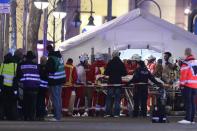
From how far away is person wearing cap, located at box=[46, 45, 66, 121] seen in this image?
23.4 metres

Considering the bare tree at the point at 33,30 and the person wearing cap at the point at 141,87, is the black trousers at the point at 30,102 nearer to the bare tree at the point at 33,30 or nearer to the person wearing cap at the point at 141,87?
the person wearing cap at the point at 141,87

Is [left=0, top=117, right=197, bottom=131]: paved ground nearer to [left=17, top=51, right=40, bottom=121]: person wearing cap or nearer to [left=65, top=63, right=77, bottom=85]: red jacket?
[left=17, top=51, right=40, bottom=121]: person wearing cap

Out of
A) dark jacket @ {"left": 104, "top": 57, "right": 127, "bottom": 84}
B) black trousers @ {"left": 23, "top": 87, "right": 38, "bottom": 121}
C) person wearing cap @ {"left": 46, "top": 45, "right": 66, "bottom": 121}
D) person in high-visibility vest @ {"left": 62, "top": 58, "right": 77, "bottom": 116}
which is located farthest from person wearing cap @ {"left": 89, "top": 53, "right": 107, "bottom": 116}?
black trousers @ {"left": 23, "top": 87, "right": 38, "bottom": 121}

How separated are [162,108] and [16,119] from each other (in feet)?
13.4

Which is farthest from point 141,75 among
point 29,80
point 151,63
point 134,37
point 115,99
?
point 29,80

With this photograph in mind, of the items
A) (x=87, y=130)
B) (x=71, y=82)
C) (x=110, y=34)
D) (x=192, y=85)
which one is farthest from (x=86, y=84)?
(x=87, y=130)

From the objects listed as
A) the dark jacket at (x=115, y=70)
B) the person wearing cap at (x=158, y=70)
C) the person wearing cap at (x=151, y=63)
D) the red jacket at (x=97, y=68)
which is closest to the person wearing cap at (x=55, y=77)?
the dark jacket at (x=115, y=70)

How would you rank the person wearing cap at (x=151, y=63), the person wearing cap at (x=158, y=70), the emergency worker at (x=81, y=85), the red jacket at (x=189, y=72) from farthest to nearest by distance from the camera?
1. the person wearing cap at (x=151, y=63)
2. the person wearing cap at (x=158, y=70)
3. the emergency worker at (x=81, y=85)
4. the red jacket at (x=189, y=72)

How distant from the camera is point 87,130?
66.8 ft

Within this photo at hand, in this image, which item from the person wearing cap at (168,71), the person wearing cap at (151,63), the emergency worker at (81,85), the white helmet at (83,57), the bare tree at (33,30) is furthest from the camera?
the bare tree at (33,30)

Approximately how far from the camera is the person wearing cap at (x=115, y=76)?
26234 millimetres

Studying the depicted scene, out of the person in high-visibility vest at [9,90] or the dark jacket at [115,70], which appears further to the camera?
the dark jacket at [115,70]

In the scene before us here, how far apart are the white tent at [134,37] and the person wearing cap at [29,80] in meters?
6.18

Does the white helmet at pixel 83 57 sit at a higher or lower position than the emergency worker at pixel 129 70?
higher
